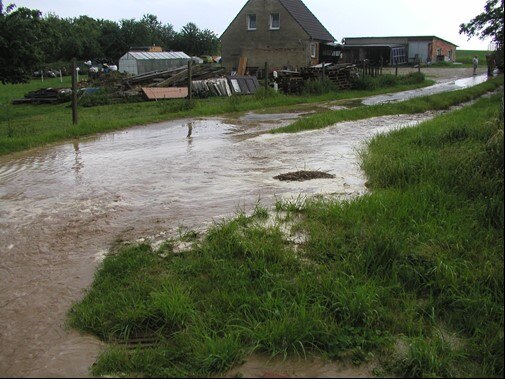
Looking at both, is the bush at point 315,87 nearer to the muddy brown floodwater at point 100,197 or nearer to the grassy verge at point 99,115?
the grassy verge at point 99,115

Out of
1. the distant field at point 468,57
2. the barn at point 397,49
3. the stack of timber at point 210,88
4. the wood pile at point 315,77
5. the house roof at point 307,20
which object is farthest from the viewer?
the distant field at point 468,57

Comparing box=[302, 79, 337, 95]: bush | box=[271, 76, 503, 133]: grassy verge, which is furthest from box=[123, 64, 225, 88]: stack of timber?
box=[271, 76, 503, 133]: grassy verge

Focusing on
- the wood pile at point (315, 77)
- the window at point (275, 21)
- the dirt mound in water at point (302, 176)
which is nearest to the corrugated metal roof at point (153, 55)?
the window at point (275, 21)

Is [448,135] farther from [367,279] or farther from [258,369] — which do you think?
[258,369]

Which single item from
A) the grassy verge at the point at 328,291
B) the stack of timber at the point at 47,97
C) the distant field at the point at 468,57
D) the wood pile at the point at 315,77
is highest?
the distant field at the point at 468,57

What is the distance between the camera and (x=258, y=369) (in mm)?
3326

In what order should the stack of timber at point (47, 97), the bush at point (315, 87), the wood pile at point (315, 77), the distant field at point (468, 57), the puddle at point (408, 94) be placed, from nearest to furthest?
the puddle at point (408, 94), the bush at point (315, 87), the wood pile at point (315, 77), the stack of timber at point (47, 97), the distant field at point (468, 57)

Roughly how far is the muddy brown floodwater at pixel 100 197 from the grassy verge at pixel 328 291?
39 centimetres

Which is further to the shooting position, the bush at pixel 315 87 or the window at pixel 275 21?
the window at pixel 275 21

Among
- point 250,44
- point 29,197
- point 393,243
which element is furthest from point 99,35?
point 393,243

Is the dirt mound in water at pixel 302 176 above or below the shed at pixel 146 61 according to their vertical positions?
below

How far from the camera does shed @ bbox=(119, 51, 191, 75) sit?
47781 mm

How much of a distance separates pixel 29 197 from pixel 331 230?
5.11 m

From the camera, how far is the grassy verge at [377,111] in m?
14.7
